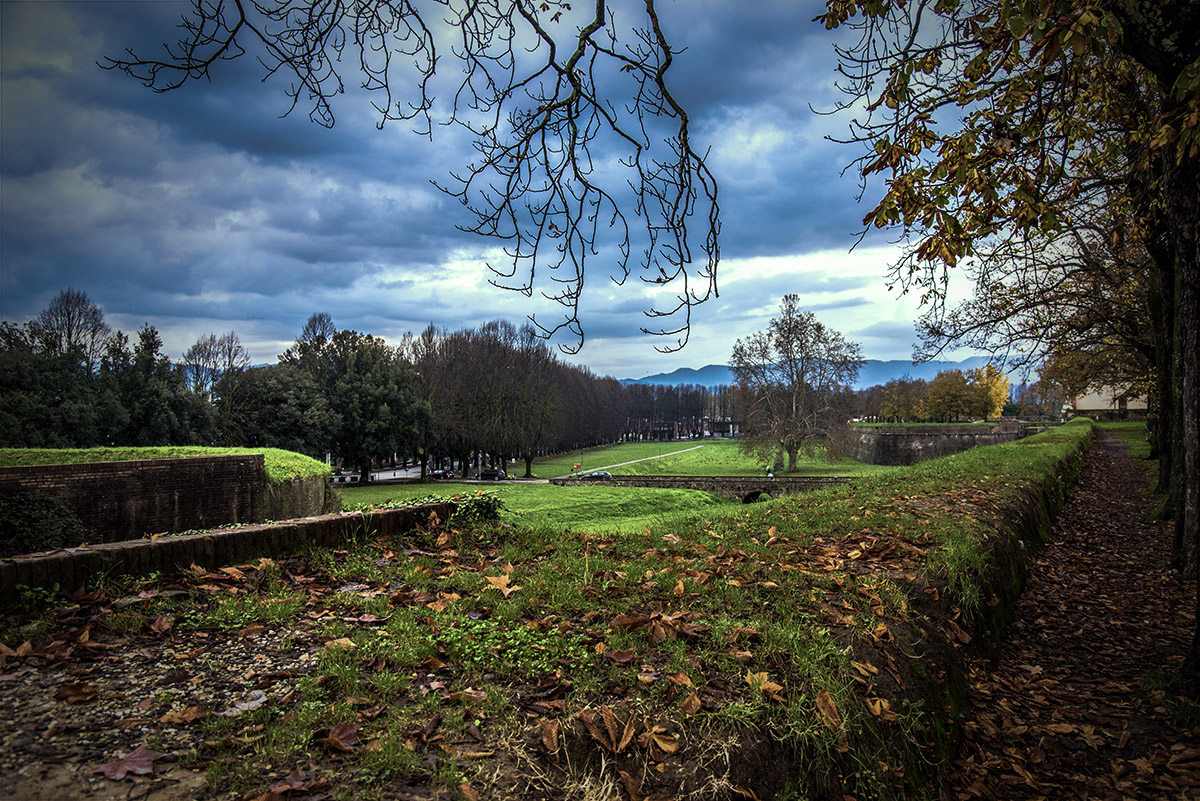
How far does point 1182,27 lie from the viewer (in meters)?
4.81

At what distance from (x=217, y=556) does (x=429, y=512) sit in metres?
2.22

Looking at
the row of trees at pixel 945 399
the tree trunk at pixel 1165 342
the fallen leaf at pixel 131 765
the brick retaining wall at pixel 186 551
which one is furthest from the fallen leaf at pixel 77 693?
the row of trees at pixel 945 399

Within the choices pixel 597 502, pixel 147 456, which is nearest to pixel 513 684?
pixel 147 456

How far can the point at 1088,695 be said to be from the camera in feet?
16.3

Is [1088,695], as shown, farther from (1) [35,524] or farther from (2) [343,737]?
(1) [35,524]

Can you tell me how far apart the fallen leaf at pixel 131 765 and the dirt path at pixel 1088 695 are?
166 inches

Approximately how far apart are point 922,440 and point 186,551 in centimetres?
6310

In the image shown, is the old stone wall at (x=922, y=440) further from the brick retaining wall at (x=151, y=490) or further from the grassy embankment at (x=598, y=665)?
the grassy embankment at (x=598, y=665)

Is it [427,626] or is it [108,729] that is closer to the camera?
[108,729]

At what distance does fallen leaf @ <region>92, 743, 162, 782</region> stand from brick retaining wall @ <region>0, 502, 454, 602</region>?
215cm

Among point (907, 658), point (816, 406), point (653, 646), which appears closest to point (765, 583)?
point (907, 658)

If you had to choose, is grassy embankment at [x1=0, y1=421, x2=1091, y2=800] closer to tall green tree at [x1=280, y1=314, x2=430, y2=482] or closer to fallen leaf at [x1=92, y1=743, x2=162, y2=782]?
fallen leaf at [x1=92, y1=743, x2=162, y2=782]

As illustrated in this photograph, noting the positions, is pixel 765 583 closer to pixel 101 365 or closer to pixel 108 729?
pixel 108 729

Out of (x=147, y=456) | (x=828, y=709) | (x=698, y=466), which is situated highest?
(x=147, y=456)
